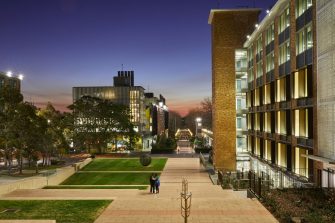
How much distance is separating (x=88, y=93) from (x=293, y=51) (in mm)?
99298

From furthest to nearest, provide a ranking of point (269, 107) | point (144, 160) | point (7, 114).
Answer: point (144, 160)
point (7, 114)
point (269, 107)

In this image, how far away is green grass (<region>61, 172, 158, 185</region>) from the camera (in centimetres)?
4250

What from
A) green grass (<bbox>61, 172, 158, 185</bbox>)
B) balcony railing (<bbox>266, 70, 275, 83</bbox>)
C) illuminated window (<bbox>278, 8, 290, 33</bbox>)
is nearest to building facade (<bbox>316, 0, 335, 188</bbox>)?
illuminated window (<bbox>278, 8, 290, 33</bbox>)

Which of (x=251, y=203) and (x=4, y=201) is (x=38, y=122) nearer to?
(x=4, y=201)

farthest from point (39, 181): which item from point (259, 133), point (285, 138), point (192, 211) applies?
point (259, 133)

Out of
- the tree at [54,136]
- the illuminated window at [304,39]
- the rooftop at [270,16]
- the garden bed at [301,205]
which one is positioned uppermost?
the rooftop at [270,16]

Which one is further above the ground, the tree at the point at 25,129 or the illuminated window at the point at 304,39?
the illuminated window at the point at 304,39

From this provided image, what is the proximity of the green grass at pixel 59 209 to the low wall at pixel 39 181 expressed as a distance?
19.3 ft

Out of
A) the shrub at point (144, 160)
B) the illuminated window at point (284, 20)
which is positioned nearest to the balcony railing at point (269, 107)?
the illuminated window at point (284, 20)

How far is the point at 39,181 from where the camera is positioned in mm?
37156

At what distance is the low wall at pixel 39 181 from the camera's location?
29969 mm

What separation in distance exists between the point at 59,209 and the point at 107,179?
23.4 m

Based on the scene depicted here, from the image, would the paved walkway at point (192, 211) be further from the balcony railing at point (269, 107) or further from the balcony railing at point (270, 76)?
the balcony railing at point (270, 76)

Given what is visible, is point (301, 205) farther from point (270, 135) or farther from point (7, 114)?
point (7, 114)
